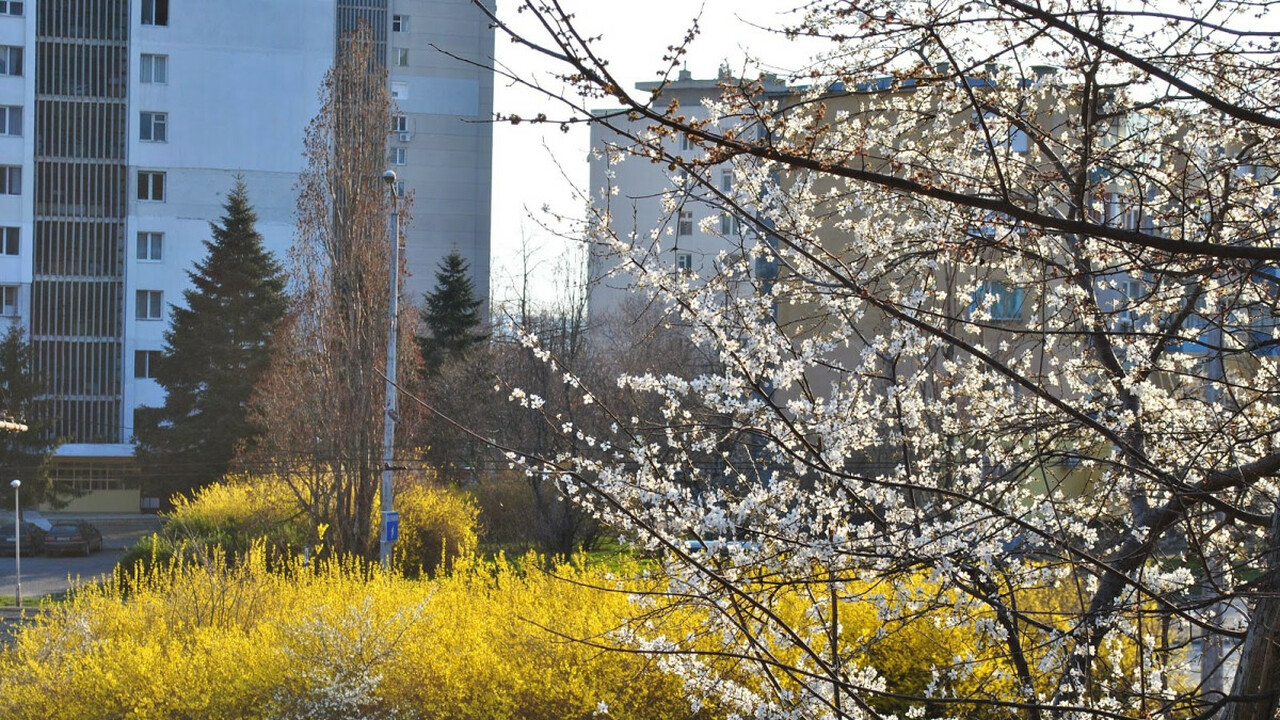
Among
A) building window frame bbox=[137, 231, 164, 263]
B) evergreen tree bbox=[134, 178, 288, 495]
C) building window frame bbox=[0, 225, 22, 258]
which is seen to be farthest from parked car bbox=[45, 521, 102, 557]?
building window frame bbox=[0, 225, 22, 258]

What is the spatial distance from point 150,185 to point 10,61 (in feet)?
18.0

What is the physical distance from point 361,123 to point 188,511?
8.02 metres

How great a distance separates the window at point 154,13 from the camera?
39781mm

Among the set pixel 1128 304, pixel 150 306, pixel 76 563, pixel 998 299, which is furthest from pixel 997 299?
pixel 150 306

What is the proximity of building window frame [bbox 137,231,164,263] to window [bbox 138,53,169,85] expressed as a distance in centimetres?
490

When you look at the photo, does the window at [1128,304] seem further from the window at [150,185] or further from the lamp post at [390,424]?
the window at [150,185]

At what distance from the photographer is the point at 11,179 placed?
3844 centimetres

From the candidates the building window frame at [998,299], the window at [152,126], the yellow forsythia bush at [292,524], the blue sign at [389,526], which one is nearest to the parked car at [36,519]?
the yellow forsythia bush at [292,524]

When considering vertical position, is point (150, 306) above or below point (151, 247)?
below

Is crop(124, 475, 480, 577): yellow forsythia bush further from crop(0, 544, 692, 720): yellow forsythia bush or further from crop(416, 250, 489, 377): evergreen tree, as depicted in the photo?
crop(416, 250, 489, 377): evergreen tree

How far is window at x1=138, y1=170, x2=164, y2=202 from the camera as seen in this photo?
3938 cm

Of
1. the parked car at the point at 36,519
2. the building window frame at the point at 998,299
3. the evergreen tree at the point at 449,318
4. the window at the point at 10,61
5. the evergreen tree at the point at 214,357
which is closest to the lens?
the building window frame at the point at 998,299

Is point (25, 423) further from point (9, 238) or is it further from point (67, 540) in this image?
point (67, 540)

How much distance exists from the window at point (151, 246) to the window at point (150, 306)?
3.84 ft
